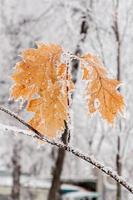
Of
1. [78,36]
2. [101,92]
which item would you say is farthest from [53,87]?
[78,36]

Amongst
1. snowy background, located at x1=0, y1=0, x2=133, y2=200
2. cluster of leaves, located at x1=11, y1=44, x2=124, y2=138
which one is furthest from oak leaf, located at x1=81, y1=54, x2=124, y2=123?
snowy background, located at x1=0, y1=0, x2=133, y2=200

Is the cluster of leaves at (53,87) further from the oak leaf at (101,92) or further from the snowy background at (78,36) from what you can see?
the snowy background at (78,36)

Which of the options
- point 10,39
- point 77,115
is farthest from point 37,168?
point 10,39

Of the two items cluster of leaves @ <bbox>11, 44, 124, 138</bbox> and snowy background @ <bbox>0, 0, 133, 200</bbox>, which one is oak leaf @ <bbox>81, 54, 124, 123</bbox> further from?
snowy background @ <bbox>0, 0, 133, 200</bbox>

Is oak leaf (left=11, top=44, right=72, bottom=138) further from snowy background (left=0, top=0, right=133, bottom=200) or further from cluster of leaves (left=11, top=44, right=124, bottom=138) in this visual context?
snowy background (left=0, top=0, right=133, bottom=200)

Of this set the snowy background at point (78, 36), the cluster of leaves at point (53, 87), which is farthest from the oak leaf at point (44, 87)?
the snowy background at point (78, 36)

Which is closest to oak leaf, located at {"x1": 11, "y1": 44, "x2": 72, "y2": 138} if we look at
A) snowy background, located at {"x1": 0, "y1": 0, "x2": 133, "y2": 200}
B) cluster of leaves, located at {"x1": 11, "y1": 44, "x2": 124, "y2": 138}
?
cluster of leaves, located at {"x1": 11, "y1": 44, "x2": 124, "y2": 138}

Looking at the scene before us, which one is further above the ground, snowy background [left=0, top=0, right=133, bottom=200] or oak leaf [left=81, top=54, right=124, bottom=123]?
snowy background [left=0, top=0, right=133, bottom=200]

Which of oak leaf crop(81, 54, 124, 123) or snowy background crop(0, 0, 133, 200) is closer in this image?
oak leaf crop(81, 54, 124, 123)
